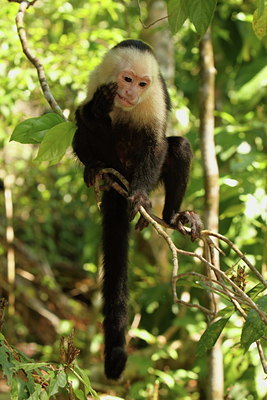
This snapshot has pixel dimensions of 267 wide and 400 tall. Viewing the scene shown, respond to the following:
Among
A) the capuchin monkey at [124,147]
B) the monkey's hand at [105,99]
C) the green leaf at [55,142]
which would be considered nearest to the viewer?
the green leaf at [55,142]

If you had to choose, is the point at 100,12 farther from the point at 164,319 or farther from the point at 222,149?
the point at 164,319

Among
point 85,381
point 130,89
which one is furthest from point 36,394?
point 130,89

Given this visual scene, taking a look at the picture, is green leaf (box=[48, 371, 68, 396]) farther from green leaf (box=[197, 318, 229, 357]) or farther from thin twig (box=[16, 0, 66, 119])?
thin twig (box=[16, 0, 66, 119])

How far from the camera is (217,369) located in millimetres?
2842

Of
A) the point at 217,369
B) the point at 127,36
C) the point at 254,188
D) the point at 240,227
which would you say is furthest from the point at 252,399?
the point at 127,36


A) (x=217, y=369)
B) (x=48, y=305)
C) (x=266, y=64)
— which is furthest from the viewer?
(x=48, y=305)

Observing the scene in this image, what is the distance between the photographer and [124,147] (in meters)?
3.13

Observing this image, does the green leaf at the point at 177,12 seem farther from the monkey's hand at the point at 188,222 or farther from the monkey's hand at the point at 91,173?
the monkey's hand at the point at 91,173

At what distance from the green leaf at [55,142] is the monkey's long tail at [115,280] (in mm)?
1043

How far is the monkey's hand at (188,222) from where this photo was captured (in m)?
2.42

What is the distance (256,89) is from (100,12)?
152cm

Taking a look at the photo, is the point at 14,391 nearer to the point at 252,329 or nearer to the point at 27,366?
the point at 27,366

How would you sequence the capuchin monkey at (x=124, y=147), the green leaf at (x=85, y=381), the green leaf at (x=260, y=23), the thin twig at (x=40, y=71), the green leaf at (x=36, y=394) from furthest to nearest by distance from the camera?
the capuchin monkey at (x=124, y=147) → the thin twig at (x=40, y=71) → the green leaf at (x=260, y=23) → the green leaf at (x=85, y=381) → the green leaf at (x=36, y=394)

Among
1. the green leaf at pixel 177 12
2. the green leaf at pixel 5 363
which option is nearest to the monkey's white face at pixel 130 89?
the green leaf at pixel 177 12
